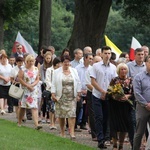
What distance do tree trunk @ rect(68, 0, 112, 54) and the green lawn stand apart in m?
10.2

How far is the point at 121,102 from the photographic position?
14.5 meters

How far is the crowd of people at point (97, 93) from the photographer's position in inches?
532

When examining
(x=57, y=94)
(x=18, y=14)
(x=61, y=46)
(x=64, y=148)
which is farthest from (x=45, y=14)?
(x=61, y=46)

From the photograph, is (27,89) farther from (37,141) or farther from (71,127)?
(37,141)

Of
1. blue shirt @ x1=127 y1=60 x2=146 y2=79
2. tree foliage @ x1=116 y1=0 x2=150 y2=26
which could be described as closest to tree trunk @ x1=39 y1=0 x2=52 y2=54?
tree foliage @ x1=116 y1=0 x2=150 y2=26

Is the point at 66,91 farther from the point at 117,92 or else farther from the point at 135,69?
the point at 117,92

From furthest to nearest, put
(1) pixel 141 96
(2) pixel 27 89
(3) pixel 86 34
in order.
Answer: (3) pixel 86 34, (2) pixel 27 89, (1) pixel 141 96

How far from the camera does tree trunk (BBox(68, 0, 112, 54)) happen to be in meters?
27.0

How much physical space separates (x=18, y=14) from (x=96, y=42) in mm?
14301

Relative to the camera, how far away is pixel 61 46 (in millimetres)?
95688

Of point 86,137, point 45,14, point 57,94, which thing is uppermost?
point 45,14

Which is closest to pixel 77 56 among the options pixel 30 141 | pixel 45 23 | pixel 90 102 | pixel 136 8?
pixel 90 102

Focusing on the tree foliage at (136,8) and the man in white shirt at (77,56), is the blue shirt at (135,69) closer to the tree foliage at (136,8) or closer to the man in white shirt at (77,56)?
the man in white shirt at (77,56)

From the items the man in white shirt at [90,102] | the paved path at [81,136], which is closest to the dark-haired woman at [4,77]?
the paved path at [81,136]
